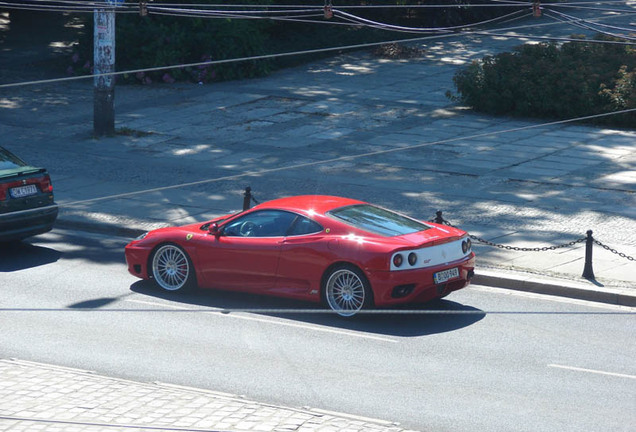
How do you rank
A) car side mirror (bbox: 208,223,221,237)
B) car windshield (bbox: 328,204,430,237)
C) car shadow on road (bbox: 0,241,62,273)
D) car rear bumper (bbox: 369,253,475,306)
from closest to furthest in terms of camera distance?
car rear bumper (bbox: 369,253,475,306)
car windshield (bbox: 328,204,430,237)
car side mirror (bbox: 208,223,221,237)
car shadow on road (bbox: 0,241,62,273)

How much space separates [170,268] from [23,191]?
333 centimetres

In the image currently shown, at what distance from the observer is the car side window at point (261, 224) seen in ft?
39.5

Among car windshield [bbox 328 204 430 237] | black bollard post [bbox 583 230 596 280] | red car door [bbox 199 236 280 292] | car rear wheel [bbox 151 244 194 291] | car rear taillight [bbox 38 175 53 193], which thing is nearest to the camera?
car windshield [bbox 328 204 430 237]

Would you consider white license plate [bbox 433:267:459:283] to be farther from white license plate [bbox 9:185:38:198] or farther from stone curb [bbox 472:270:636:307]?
white license plate [bbox 9:185:38:198]

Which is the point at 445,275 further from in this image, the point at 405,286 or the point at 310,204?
the point at 310,204

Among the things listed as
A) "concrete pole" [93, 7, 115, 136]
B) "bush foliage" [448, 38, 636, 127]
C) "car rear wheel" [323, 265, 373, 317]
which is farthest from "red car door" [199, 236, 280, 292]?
"bush foliage" [448, 38, 636, 127]

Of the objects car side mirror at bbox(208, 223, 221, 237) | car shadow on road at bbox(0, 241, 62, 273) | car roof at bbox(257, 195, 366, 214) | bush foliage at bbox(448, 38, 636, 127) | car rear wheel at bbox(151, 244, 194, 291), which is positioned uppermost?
bush foliage at bbox(448, 38, 636, 127)

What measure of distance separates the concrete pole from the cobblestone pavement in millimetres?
16652

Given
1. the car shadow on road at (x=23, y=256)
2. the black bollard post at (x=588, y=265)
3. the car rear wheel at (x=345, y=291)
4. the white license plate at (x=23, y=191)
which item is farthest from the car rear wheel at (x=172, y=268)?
the black bollard post at (x=588, y=265)

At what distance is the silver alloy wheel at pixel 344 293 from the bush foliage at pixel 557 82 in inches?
597

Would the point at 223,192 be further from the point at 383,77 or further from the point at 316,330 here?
the point at 383,77

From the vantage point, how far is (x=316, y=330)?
438 inches

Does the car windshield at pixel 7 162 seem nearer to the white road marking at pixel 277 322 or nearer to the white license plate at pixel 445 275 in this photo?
the white road marking at pixel 277 322

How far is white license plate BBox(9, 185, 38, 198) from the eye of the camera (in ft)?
47.8
